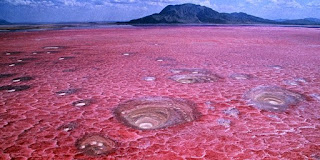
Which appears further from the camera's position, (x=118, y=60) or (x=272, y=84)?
(x=118, y=60)

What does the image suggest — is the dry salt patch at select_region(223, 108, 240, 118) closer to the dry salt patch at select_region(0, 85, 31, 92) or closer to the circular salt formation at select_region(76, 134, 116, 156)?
the circular salt formation at select_region(76, 134, 116, 156)

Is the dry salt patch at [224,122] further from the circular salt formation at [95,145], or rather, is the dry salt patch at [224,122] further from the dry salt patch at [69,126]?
the dry salt patch at [69,126]

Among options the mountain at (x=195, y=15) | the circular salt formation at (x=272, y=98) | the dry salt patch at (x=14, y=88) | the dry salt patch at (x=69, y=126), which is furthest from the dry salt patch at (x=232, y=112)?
the mountain at (x=195, y=15)

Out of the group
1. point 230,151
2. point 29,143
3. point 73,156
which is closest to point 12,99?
point 29,143

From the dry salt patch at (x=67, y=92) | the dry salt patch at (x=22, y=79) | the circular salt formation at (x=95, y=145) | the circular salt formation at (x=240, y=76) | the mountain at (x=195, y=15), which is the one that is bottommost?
the circular salt formation at (x=95, y=145)

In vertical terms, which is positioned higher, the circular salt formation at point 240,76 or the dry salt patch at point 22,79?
the circular salt formation at point 240,76

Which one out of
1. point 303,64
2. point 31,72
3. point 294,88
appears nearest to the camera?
point 294,88

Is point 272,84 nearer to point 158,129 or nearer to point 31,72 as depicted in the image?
point 158,129
